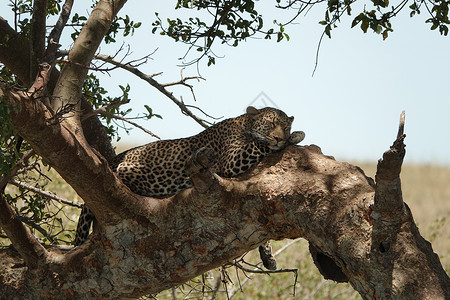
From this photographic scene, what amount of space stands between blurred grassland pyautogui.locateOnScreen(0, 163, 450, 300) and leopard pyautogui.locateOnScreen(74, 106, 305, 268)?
4.09 ft

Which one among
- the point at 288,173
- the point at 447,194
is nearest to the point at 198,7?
the point at 288,173

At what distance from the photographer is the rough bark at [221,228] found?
5312 millimetres

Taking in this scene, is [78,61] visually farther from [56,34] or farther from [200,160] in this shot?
[200,160]

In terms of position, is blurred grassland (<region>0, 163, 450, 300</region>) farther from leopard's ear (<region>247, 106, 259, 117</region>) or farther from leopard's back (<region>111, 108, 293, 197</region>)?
leopard's ear (<region>247, 106, 259, 117</region>)

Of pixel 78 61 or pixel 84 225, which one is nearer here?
pixel 78 61

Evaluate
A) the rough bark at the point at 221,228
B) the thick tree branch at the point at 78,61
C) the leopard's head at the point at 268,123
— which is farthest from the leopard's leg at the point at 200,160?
the leopard's head at the point at 268,123

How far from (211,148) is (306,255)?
8.08m

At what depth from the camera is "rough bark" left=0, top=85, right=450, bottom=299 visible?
531 cm

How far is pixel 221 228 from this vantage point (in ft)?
20.1

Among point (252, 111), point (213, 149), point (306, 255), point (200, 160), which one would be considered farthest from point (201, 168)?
point (306, 255)

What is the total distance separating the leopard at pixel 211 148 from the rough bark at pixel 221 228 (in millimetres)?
405

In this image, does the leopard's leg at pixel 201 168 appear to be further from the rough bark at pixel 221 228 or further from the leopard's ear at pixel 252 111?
the leopard's ear at pixel 252 111

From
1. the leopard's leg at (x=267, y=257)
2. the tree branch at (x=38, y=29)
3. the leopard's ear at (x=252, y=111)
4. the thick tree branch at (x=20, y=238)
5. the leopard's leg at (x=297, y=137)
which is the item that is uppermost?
the tree branch at (x=38, y=29)

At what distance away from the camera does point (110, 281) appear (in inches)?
253
